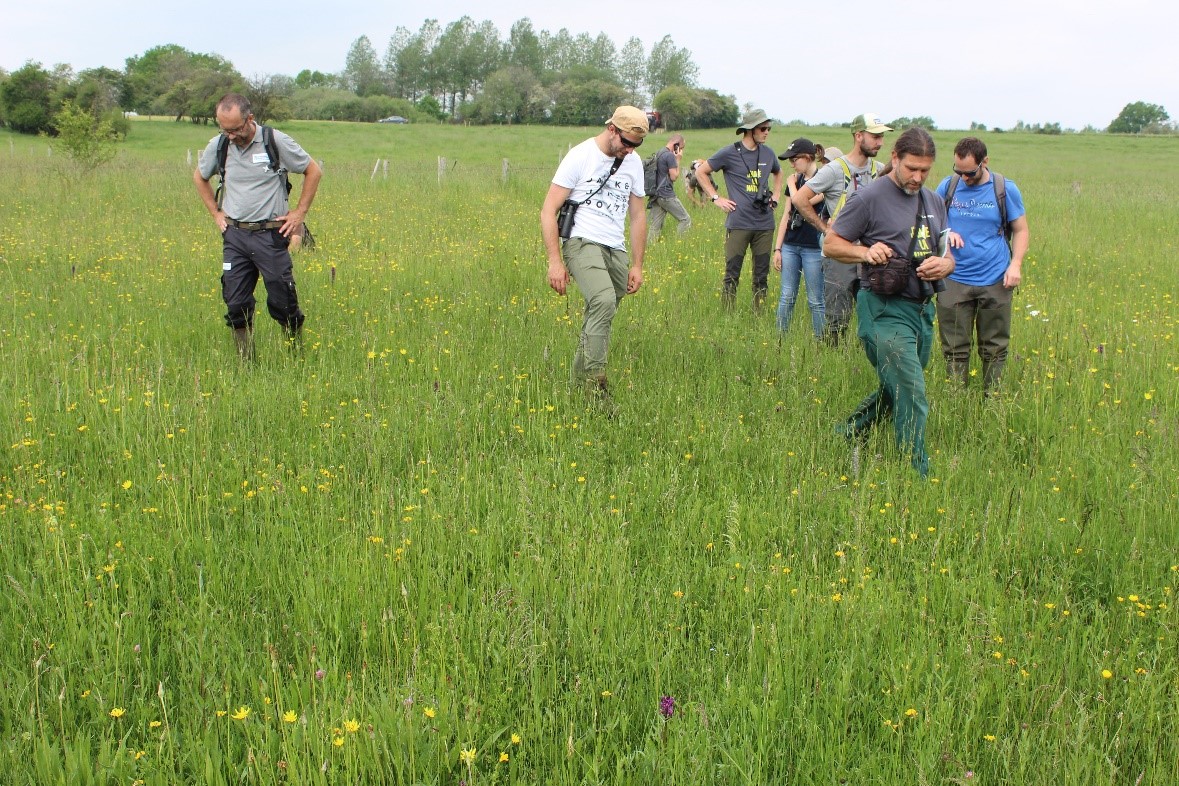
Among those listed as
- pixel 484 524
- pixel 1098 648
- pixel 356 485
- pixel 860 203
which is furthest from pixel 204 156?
pixel 1098 648

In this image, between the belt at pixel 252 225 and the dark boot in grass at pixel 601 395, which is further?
the belt at pixel 252 225

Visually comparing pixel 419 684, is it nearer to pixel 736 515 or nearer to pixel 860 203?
pixel 736 515

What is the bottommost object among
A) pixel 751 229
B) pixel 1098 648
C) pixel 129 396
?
pixel 1098 648

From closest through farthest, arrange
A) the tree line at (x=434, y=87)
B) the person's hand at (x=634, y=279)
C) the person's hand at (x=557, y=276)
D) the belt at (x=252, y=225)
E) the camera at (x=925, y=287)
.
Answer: the camera at (x=925, y=287) → the person's hand at (x=557, y=276) → the person's hand at (x=634, y=279) → the belt at (x=252, y=225) → the tree line at (x=434, y=87)

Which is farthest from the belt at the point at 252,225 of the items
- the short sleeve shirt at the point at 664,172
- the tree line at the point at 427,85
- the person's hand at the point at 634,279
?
the tree line at the point at 427,85

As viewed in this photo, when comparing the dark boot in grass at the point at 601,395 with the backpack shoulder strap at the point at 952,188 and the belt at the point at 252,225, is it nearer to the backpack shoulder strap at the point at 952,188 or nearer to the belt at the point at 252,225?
the belt at the point at 252,225

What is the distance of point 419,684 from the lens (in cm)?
300

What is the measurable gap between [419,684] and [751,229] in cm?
691

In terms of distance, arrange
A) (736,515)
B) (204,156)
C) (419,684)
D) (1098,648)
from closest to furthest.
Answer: (419,684) < (1098,648) < (736,515) < (204,156)

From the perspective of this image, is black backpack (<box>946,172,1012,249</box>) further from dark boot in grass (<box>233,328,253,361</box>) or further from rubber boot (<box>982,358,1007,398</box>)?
dark boot in grass (<box>233,328,253,361</box>)

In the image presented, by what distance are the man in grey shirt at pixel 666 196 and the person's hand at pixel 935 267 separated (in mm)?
8318

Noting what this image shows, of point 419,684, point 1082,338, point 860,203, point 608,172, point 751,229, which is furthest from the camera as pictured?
point 751,229

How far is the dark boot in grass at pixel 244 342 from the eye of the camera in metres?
6.86

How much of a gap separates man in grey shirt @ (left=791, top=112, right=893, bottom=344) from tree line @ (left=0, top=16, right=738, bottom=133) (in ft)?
58.5
